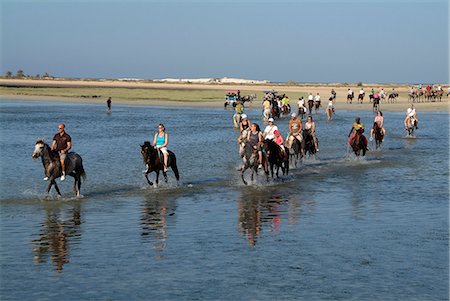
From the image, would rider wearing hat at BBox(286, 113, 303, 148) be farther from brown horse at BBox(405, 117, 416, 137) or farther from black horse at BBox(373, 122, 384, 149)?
brown horse at BBox(405, 117, 416, 137)

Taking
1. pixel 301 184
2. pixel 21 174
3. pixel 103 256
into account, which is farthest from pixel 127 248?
pixel 21 174

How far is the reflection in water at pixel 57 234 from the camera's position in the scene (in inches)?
536

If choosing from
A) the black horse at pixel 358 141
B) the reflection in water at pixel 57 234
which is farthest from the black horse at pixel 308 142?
the reflection in water at pixel 57 234

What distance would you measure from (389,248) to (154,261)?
4564 millimetres

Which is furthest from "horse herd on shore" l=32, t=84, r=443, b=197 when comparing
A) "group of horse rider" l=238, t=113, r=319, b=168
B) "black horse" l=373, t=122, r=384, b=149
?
"black horse" l=373, t=122, r=384, b=149

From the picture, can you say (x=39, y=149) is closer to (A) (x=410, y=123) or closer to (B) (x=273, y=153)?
(B) (x=273, y=153)

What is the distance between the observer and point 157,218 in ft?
57.6

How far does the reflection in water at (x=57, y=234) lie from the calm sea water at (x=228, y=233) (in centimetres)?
2

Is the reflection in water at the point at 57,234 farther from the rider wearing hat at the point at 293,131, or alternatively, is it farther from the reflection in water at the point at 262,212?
the rider wearing hat at the point at 293,131

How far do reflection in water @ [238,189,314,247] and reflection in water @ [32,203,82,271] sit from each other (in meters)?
3.58

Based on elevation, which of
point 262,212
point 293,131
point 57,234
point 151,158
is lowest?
point 262,212

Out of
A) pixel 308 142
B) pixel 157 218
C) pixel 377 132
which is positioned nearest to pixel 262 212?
pixel 157 218

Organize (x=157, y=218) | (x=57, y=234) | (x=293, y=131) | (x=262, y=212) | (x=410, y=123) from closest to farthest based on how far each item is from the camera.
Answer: (x=57, y=234), (x=157, y=218), (x=262, y=212), (x=293, y=131), (x=410, y=123)

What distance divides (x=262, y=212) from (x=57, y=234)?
5217 mm
